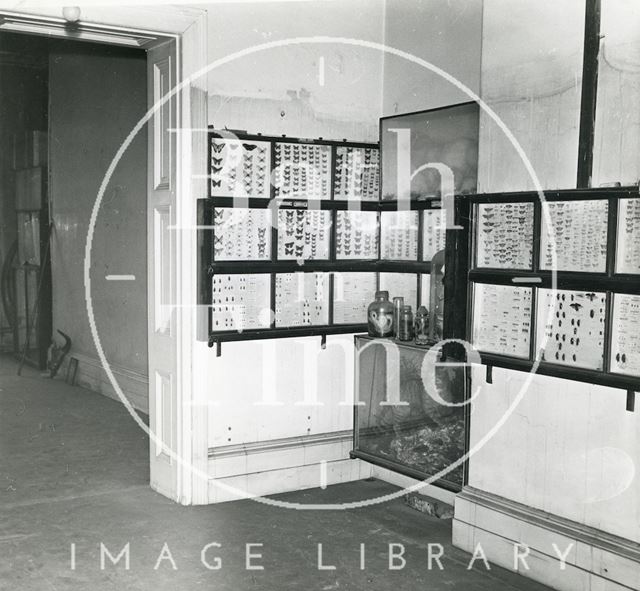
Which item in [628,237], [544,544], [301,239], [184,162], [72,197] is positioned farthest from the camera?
[72,197]

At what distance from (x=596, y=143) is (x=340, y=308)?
208cm

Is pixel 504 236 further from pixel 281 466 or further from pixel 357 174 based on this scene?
pixel 281 466

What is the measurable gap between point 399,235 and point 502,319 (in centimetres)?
136

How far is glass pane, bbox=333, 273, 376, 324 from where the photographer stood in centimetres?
514

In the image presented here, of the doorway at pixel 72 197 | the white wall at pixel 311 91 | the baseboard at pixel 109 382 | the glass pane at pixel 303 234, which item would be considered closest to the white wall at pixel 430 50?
the white wall at pixel 311 91

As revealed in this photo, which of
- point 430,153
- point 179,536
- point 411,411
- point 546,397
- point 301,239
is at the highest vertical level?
point 430,153

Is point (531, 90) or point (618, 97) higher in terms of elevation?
point (531, 90)

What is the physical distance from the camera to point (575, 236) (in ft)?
11.7

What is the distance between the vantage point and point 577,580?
141 inches

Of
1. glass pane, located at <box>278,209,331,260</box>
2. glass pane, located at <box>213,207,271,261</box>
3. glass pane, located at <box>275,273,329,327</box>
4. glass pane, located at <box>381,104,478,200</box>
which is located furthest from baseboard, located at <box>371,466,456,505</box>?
glass pane, located at <box>381,104,478,200</box>

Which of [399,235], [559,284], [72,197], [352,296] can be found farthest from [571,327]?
[72,197]

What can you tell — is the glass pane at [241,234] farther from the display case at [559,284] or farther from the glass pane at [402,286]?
the display case at [559,284]

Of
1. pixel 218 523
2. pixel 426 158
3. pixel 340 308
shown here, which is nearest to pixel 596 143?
pixel 426 158

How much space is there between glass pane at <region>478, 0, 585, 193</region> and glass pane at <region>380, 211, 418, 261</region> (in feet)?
3.12
